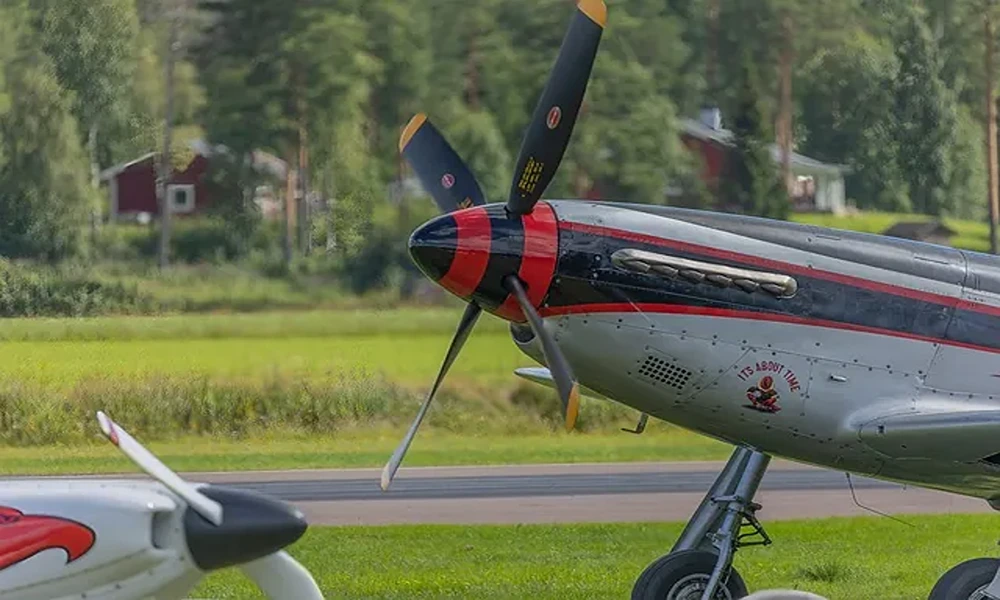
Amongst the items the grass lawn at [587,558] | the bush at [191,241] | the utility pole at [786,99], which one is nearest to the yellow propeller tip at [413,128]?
the grass lawn at [587,558]

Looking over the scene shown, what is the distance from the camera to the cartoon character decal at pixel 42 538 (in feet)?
20.0

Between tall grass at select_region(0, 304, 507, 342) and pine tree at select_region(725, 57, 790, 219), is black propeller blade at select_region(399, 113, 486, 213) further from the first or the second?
pine tree at select_region(725, 57, 790, 219)

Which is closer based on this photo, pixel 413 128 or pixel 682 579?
pixel 682 579

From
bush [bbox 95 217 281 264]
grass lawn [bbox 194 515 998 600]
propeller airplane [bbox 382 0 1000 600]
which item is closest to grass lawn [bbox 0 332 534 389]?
bush [bbox 95 217 281 264]

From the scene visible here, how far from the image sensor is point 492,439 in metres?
28.6

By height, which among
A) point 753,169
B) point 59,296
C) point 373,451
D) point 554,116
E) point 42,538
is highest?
point 554,116

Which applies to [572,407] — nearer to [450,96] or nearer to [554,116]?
[554,116]

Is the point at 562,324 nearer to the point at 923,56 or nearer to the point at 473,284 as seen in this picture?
the point at 473,284

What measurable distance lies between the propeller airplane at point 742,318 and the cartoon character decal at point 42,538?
3355mm

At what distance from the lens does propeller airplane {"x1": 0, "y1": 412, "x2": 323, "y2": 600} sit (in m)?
5.99

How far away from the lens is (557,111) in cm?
938

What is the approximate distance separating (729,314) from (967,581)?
2141mm

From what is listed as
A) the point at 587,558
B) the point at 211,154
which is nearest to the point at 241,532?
the point at 587,558

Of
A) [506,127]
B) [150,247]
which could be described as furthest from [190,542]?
[506,127]
